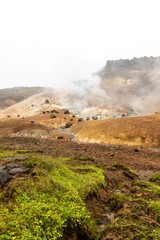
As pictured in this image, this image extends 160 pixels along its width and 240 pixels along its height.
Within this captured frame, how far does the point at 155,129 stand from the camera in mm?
37531

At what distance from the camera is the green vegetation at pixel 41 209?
4.57 metres

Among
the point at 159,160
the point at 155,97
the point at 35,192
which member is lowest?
the point at 159,160

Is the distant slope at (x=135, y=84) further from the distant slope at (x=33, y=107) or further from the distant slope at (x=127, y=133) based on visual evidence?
the distant slope at (x=127, y=133)

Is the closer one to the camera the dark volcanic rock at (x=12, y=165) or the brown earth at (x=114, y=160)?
the brown earth at (x=114, y=160)

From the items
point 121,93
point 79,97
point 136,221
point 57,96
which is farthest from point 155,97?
point 136,221

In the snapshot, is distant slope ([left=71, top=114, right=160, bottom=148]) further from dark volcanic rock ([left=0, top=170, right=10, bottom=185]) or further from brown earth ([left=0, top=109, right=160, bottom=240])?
dark volcanic rock ([left=0, top=170, right=10, bottom=185])

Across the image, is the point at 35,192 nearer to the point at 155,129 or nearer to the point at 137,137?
the point at 137,137

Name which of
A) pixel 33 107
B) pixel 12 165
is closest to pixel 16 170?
pixel 12 165

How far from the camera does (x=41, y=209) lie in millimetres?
5605

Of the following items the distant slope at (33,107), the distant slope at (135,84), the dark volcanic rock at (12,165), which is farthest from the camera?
the distant slope at (135,84)

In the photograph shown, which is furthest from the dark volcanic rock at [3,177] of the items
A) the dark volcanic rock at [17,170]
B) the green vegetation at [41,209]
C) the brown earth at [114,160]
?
the brown earth at [114,160]

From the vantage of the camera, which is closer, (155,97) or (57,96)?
(155,97)

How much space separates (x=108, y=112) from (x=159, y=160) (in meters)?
79.9

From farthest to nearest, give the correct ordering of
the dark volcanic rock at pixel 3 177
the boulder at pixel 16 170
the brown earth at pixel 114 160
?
the boulder at pixel 16 170 < the dark volcanic rock at pixel 3 177 < the brown earth at pixel 114 160
